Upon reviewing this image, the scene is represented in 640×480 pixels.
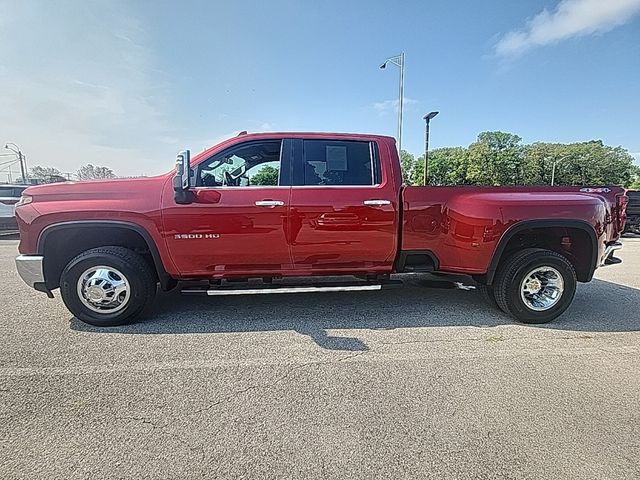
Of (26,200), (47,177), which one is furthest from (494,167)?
(26,200)

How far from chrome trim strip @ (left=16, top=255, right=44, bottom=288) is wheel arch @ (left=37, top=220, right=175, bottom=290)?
55 millimetres

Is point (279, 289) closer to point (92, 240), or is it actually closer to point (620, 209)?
point (92, 240)

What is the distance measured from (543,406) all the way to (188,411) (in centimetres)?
237

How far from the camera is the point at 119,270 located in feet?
13.0

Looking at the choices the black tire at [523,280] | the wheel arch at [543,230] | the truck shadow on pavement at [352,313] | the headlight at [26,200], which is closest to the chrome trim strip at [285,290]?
the truck shadow on pavement at [352,313]

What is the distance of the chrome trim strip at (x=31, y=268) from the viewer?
3.92 metres

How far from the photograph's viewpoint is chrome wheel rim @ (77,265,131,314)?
3.98 m

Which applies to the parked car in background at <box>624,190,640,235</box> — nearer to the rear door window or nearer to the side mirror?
the rear door window

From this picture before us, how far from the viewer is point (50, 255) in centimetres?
408

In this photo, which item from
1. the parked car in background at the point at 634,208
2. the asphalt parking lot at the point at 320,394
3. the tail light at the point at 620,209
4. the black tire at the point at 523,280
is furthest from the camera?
the parked car in background at the point at 634,208

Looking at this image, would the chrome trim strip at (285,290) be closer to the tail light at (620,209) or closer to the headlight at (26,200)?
the headlight at (26,200)

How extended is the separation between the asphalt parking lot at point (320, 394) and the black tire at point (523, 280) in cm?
17

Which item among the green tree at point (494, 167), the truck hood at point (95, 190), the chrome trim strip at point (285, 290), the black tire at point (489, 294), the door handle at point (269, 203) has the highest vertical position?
the green tree at point (494, 167)

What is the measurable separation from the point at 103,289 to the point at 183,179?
4.56 feet
